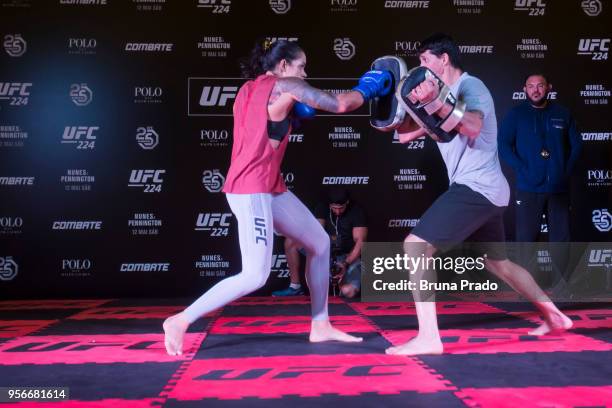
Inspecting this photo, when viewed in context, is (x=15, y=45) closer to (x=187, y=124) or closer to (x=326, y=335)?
(x=187, y=124)

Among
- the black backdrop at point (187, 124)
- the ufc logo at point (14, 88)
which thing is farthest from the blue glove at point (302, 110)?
the ufc logo at point (14, 88)

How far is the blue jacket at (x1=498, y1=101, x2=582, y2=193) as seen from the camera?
7.11 m

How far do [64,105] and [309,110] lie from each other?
468cm

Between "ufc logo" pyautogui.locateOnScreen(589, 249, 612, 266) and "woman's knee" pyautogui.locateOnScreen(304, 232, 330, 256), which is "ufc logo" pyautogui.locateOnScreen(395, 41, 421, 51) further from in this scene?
"woman's knee" pyautogui.locateOnScreen(304, 232, 330, 256)

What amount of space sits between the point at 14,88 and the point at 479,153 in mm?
5724

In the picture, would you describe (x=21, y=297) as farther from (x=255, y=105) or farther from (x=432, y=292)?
(x=432, y=292)

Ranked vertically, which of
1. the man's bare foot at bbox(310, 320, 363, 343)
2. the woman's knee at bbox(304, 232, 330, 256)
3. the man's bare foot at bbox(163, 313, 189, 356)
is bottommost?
the man's bare foot at bbox(310, 320, 363, 343)

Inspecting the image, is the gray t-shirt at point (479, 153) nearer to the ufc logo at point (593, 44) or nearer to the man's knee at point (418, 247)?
the man's knee at point (418, 247)

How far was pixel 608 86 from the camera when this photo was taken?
26.8 feet

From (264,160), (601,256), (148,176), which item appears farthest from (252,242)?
(601,256)

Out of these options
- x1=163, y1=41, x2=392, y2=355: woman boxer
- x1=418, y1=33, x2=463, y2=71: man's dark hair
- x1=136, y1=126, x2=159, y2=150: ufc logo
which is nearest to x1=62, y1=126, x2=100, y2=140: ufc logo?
x1=136, y1=126, x2=159, y2=150: ufc logo

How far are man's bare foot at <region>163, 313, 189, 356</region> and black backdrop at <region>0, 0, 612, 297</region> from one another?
153 inches

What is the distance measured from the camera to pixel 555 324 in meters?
4.55

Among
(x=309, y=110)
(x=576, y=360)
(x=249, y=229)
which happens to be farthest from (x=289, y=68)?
(x=576, y=360)
